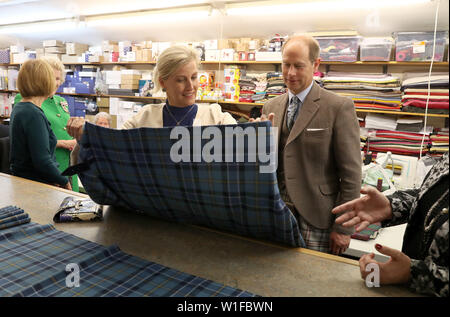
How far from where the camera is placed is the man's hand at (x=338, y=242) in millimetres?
1725

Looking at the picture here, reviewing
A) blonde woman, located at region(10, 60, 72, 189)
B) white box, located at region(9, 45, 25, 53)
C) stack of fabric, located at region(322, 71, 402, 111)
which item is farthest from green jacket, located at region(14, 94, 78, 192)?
white box, located at region(9, 45, 25, 53)

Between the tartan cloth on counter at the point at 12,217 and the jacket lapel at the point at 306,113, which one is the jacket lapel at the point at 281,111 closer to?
the jacket lapel at the point at 306,113

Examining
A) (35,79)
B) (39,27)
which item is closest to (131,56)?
(39,27)

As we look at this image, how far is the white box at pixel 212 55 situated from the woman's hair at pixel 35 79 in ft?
8.33

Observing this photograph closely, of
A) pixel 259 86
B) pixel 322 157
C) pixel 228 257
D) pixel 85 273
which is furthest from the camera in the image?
pixel 259 86

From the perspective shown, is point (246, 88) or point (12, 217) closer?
point (12, 217)

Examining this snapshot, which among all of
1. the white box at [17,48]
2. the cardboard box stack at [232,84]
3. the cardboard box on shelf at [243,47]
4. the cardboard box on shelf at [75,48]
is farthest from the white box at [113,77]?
the white box at [17,48]

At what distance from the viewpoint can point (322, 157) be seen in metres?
1.72

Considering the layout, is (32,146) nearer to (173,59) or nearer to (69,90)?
(173,59)

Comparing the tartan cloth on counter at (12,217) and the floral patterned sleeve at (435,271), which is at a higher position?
the floral patterned sleeve at (435,271)

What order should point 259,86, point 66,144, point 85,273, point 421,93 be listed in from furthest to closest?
point 259,86
point 421,93
point 66,144
point 85,273

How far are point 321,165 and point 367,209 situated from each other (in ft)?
2.21
